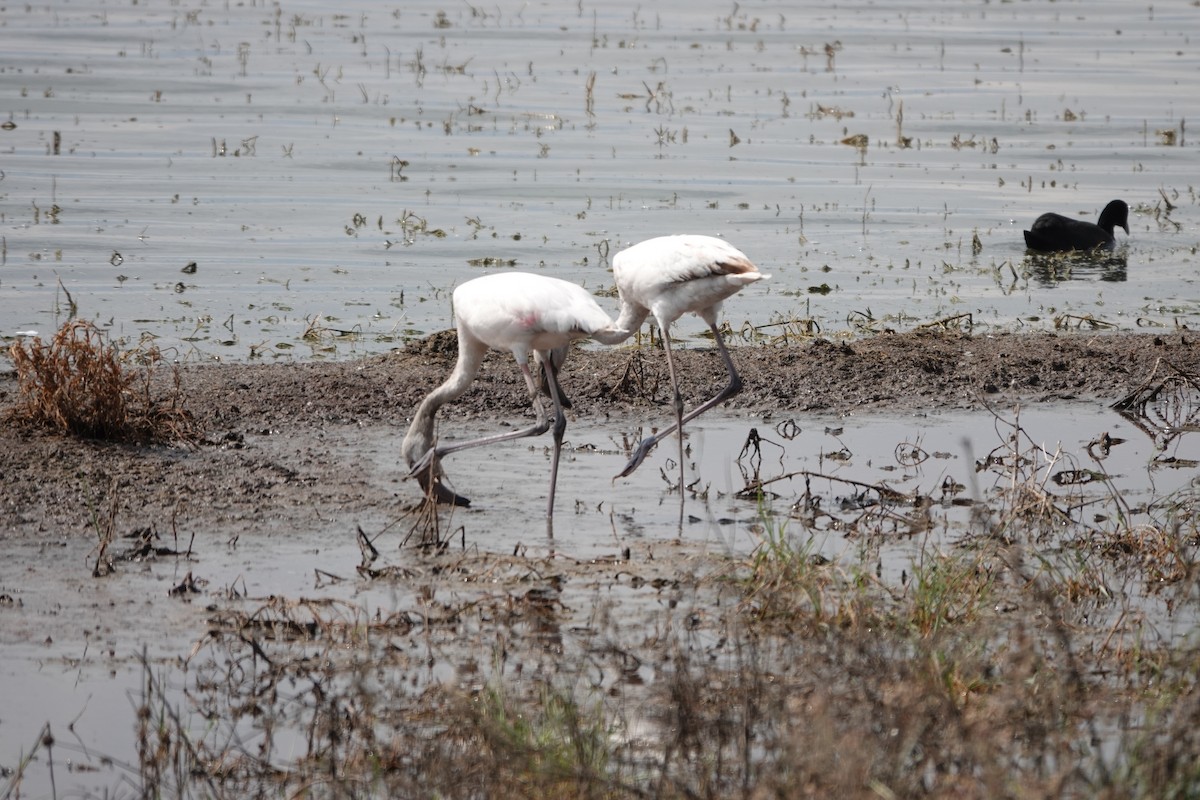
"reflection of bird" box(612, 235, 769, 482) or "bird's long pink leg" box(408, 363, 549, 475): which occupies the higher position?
"reflection of bird" box(612, 235, 769, 482)

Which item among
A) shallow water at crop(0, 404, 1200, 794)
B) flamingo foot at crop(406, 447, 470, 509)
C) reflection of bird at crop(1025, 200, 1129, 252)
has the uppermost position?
reflection of bird at crop(1025, 200, 1129, 252)

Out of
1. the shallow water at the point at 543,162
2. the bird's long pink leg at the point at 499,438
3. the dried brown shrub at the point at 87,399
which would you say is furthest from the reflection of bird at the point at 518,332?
the shallow water at the point at 543,162

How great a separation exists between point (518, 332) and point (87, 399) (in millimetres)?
2129

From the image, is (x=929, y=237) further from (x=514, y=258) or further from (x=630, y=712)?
(x=630, y=712)

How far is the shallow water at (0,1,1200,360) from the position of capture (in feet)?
40.3

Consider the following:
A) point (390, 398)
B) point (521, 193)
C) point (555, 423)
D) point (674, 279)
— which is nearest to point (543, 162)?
point (521, 193)

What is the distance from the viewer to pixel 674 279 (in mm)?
7594

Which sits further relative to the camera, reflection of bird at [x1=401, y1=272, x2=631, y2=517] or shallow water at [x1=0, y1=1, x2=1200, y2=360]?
shallow water at [x1=0, y1=1, x2=1200, y2=360]

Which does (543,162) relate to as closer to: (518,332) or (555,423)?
(555,423)

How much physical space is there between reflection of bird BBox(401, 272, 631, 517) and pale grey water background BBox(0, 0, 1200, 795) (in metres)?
0.26

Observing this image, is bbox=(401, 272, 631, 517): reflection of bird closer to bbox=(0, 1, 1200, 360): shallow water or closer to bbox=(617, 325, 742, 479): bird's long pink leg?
bbox=(617, 325, 742, 479): bird's long pink leg

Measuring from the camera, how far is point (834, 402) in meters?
9.02

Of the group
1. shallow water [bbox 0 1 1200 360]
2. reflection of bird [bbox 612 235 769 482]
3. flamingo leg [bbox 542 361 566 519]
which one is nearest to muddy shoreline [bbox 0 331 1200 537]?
flamingo leg [bbox 542 361 566 519]

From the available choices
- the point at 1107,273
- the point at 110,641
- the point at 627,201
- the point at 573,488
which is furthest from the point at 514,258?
the point at 110,641
